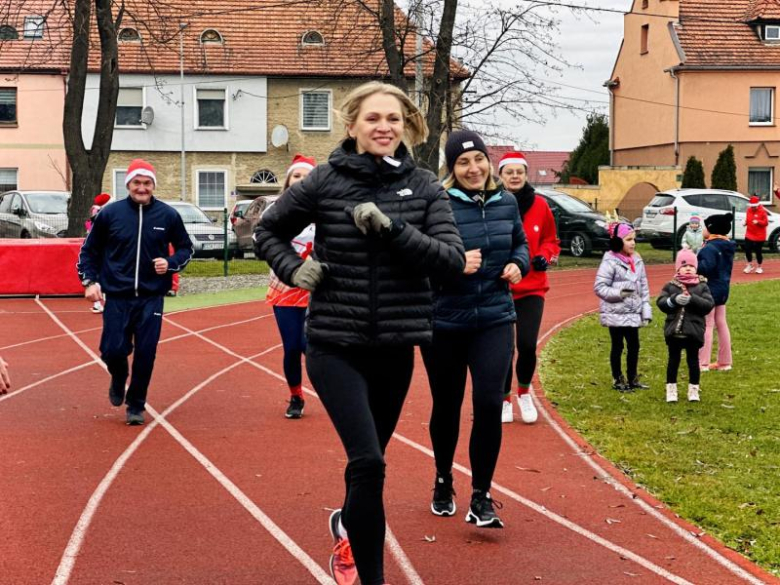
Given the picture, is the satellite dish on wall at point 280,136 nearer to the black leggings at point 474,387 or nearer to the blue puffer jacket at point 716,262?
the blue puffer jacket at point 716,262

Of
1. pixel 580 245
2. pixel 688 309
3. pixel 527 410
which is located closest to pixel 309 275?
pixel 527 410

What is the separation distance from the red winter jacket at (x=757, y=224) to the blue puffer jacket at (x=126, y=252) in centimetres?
1944

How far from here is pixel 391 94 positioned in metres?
5.04

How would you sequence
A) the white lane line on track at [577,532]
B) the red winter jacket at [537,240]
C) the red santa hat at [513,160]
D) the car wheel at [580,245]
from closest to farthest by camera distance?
the white lane line on track at [577,532] → the red santa hat at [513,160] → the red winter jacket at [537,240] → the car wheel at [580,245]

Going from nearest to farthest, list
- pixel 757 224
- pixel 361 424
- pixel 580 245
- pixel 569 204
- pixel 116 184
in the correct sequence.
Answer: pixel 361 424 → pixel 757 224 → pixel 580 245 → pixel 569 204 → pixel 116 184

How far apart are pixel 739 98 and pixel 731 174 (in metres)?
4.97

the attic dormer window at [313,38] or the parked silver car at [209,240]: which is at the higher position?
the attic dormer window at [313,38]

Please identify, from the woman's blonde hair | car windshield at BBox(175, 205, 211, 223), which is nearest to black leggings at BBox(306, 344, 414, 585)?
the woman's blonde hair

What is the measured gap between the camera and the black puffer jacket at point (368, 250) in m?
4.82

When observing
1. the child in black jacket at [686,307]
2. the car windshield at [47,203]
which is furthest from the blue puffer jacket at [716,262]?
the car windshield at [47,203]

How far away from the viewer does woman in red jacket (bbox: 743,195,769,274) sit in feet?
86.3

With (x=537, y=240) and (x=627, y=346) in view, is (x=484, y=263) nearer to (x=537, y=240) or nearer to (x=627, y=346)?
(x=537, y=240)

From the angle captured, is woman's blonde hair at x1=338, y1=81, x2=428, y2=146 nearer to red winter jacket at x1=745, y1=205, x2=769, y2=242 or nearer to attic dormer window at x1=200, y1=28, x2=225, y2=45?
red winter jacket at x1=745, y1=205, x2=769, y2=242

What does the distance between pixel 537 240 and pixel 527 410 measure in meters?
1.44
